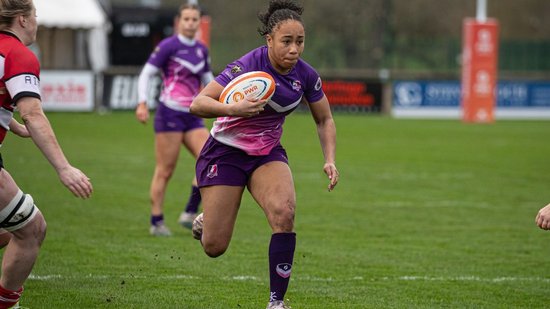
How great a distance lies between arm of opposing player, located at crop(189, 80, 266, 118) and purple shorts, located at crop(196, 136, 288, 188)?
42 cm

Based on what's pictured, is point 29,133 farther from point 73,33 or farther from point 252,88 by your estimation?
point 73,33

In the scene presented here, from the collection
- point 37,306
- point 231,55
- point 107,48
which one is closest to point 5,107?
point 37,306

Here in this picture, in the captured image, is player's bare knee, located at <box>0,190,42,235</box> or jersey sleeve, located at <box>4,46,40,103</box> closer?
jersey sleeve, located at <box>4,46,40,103</box>

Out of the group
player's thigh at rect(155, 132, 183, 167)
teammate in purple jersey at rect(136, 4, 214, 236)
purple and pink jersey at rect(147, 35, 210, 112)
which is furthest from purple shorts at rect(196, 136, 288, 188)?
purple and pink jersey at rect(147, 35, 210, 112)

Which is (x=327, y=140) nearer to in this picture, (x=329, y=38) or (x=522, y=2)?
(x=329, y=38)

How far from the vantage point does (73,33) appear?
1492 inches

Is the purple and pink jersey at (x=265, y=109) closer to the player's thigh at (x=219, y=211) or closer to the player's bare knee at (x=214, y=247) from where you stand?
the player's thigh at (x=219, y=211)

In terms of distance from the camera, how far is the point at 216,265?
8.92 metres

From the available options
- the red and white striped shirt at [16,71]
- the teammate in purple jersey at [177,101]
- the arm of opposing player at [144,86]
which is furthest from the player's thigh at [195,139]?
the red and white striped shirt at [16,71]

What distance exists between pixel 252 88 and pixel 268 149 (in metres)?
0.60

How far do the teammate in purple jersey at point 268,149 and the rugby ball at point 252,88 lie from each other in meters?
0.13

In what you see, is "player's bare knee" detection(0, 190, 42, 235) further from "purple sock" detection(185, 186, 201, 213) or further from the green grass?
"purple sock" detection(185, 186, 201, 213)

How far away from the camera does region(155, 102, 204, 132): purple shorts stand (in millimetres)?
10984

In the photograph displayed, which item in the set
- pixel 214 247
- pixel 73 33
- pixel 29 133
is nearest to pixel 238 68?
pixel 214 247
